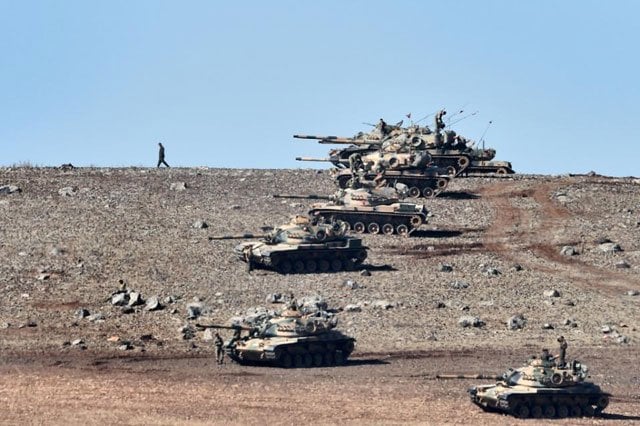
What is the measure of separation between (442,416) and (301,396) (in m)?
4.10

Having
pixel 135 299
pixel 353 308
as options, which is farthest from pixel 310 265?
pixel 135 299

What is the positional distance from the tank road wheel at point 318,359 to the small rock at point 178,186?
29.7m

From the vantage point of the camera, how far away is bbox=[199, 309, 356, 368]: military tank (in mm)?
49375

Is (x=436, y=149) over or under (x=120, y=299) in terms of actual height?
over

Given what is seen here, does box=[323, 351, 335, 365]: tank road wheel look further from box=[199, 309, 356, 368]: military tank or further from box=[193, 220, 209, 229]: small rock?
box=[193, 220, 209, 229]: small rock

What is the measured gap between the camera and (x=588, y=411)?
146ft

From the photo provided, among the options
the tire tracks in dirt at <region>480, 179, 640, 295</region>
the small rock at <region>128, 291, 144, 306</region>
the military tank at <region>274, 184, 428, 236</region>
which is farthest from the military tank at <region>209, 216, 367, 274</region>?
the tire tracks in dirt at <region>480, 179, 640, 295</region>

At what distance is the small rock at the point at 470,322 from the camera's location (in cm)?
5634

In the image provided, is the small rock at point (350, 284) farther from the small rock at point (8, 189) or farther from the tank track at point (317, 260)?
the small rock at point (8, 189)

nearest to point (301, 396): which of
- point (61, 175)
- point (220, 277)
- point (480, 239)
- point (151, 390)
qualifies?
point (151, 390)

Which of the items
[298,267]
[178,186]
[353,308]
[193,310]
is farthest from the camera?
[178,186]

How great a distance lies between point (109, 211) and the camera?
72.8 meters

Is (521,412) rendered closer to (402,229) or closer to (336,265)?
(336,265)

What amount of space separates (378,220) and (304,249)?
8.78m
